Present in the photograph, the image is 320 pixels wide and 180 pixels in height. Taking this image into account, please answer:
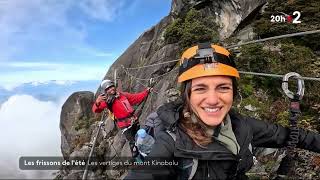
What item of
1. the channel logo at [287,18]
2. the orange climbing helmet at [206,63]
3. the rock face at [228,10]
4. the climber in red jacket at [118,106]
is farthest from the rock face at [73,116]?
the orange climbing helmet at [206,63]

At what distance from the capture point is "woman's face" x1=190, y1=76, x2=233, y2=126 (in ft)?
7.83

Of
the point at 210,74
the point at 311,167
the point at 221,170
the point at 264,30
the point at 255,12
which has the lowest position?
the point at 311,167

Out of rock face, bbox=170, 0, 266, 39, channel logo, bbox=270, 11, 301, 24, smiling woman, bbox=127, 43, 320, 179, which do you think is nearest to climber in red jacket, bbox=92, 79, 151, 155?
smiling woman, bbox=127, 43, 320, 179

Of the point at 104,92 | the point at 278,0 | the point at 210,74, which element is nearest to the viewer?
the point at 210,74

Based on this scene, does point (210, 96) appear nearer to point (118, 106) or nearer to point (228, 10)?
point (118, 106)

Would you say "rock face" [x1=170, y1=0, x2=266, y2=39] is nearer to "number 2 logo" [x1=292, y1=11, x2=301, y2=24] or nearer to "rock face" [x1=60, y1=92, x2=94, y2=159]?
"number 2 logo" [x1=292, y1=11, x2=301, y2=24]

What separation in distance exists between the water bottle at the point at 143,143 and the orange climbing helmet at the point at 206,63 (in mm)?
702

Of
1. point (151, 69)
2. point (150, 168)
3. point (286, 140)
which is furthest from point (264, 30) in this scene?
point (150, 168)

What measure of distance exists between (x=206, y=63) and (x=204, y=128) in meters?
0.44

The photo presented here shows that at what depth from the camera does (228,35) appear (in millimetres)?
16828

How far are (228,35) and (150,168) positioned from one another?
1526cm

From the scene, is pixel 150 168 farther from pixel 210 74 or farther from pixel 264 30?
pixel 264 30

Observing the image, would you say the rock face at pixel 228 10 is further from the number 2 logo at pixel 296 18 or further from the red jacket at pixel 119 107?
the red jacket at pixel 119 107

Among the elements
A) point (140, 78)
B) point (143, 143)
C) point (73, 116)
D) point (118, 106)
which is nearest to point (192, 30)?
point (140, 78)
